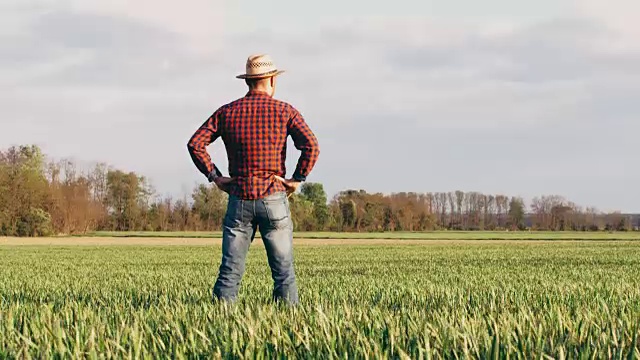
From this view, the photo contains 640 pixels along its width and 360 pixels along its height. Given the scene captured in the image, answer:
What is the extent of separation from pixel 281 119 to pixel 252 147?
36 cm

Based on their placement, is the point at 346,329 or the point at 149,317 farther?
the point at 149,317

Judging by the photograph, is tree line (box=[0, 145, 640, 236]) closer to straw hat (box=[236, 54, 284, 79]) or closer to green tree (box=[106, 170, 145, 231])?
green tree (box=[106, 170, 145, 231])

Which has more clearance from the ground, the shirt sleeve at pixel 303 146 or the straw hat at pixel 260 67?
the straw hat at pixel 260 67

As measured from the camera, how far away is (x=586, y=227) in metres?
117

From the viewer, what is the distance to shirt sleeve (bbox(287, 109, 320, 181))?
274 inches

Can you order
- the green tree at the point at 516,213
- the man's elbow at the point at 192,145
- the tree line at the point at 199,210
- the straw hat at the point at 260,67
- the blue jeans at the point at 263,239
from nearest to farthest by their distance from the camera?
the blue jeans at the point at 263,239 < the straw hat at the point at 260,67 < the man's elbow at the point at 192,145 < the tree line at the point at 199,210 < the green tree at the point at 516,213

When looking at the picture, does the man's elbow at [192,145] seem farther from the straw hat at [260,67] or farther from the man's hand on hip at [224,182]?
the straw hat at [260,67]

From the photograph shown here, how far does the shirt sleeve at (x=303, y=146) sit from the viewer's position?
22.8 feet

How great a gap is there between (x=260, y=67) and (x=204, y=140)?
2.69ft

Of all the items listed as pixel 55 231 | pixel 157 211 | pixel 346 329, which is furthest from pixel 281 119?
pixel 157 211

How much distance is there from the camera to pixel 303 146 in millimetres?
6969

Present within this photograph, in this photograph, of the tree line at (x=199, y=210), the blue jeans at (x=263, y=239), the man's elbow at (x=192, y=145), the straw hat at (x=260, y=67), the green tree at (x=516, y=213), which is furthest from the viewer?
the green tree at (x=516, y=213)

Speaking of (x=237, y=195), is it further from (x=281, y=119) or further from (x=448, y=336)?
(x=448, y=336)

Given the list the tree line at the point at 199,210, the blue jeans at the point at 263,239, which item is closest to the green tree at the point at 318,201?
the tree line at the point at 199,210
